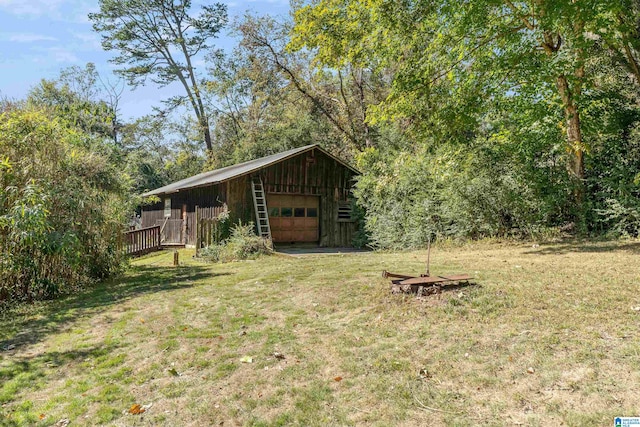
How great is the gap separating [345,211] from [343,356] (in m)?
15.2

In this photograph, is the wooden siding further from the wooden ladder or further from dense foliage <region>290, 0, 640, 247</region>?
dense foliage <region>290, 0, 640, 247</region>

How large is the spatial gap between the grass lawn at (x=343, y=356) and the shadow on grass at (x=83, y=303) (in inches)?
2.0

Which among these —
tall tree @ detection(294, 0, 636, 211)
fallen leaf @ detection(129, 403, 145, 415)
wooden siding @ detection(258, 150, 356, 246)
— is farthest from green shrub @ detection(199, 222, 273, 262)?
fallen leaf @ detection(129, 403, 145, 415)

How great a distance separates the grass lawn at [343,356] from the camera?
10.1ft

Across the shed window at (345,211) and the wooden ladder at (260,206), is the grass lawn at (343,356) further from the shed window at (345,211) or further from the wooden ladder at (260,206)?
the shed window at (345,211)

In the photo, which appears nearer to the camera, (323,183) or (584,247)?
(584,247)

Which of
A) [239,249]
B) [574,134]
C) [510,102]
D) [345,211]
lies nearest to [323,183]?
[345,211]

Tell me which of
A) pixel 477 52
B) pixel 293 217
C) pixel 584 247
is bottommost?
pixel 584 247

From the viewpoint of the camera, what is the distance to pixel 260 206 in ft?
54.1

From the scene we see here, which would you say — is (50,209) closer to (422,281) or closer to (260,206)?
(422,281)

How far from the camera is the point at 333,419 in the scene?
9.89 feet

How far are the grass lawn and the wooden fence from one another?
30.6 feet

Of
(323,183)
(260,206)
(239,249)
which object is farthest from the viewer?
(323,183)

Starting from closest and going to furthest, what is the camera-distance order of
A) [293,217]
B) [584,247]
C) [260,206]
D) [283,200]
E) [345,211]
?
1. [584,247]
2. [260,206]
3. [283,200]
4. [293,217]
5. [345,211]
